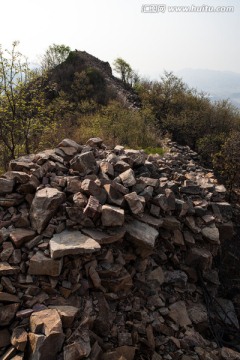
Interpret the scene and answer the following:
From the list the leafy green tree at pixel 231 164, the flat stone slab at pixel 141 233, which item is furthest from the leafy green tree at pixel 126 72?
the flat stone slab at pixel 141 233

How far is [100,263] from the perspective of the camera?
5.35 meters

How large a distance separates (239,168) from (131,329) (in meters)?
7.21

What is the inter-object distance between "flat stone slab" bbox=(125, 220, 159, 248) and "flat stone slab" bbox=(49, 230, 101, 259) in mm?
979

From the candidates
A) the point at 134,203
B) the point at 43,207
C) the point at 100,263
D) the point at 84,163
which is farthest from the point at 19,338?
the point at 84,163

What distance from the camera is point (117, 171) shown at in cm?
705

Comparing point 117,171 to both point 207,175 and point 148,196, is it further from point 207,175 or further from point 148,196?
point 207,175

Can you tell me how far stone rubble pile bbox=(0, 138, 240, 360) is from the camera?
4.38 metres

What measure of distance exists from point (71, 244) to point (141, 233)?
5.10 ft

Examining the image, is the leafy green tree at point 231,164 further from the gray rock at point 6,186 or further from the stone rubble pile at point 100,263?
the gray rock at point 6,186

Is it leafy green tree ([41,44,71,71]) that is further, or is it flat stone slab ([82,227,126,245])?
leafy green tree ([41,44,71,71])

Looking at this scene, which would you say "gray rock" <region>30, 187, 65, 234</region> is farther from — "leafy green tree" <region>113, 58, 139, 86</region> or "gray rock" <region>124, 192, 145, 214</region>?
"leafy green tree" <region>113, 58, 139, 86</region>

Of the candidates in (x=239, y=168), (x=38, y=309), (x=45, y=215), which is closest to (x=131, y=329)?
(x=38, y=309)

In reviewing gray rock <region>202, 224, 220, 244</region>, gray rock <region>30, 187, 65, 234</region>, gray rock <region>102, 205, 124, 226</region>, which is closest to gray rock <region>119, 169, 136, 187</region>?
gray rock <region>102, 205, 124, 226</region>

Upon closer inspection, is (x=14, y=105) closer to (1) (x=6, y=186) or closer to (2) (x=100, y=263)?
(1) (x=6, y=186)
